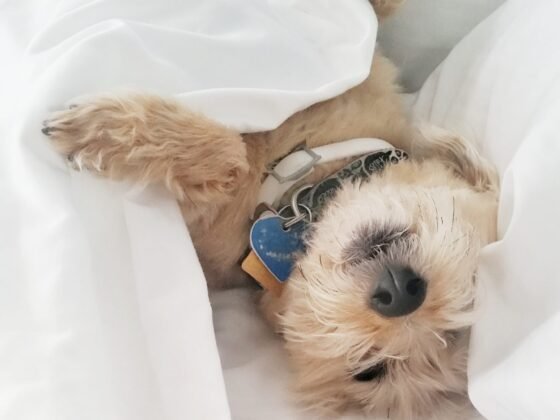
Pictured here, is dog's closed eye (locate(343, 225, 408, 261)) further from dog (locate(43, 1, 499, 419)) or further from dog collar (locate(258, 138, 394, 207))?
dog collar (locate(258, 138, 394, 207))

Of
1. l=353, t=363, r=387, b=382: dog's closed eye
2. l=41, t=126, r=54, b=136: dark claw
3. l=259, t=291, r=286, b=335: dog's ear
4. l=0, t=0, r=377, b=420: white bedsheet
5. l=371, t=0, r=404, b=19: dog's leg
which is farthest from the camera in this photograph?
l=371, t=0, r=404, b=19: dog's leg

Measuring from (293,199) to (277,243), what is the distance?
0.10m

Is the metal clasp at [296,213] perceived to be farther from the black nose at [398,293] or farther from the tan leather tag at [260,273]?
the black nose at [398,293]

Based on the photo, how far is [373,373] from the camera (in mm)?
1176

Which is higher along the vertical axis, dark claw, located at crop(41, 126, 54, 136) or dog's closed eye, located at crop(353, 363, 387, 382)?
dark claw, located at crop(41, 126, 54, 136)

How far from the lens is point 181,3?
1337 mm

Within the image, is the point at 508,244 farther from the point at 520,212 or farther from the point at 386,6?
the point at 386,6

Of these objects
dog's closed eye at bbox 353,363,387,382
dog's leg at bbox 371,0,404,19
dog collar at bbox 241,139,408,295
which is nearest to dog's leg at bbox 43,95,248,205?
dog collar at bbox 241,139,408,295

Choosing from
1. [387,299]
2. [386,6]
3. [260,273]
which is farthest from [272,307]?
[386,6]

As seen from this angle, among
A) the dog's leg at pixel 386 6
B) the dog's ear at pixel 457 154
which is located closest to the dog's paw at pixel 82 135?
the dog's ear at pixel 457 154

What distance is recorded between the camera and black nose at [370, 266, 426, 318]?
1.04 m

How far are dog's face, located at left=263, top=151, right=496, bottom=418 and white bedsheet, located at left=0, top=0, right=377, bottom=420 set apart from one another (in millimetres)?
190

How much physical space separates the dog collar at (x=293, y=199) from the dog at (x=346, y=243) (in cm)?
2

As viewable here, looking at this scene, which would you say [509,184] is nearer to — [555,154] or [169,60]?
[555,154]
